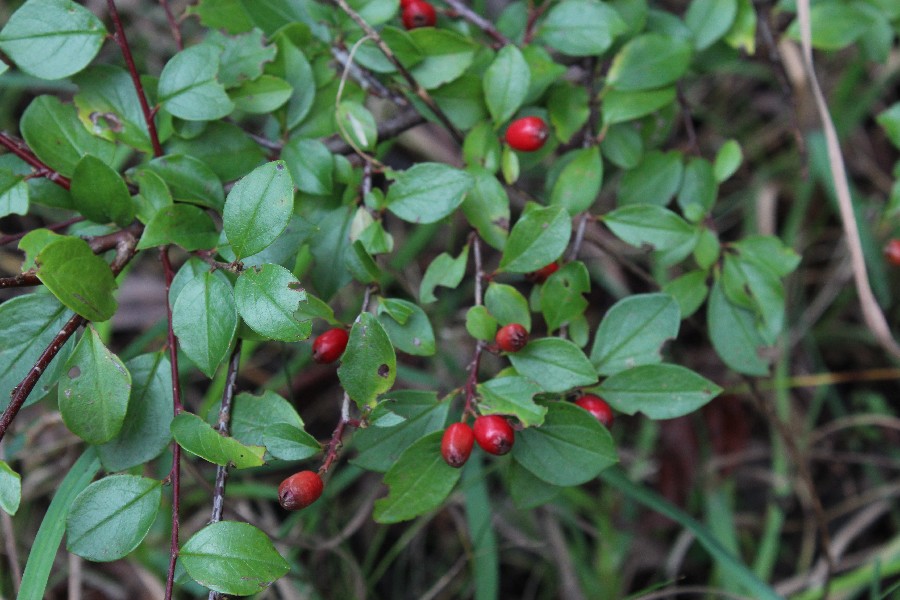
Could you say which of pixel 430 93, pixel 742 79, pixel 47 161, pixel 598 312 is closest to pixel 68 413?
pixel 47 161

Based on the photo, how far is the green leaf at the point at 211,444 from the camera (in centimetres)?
111

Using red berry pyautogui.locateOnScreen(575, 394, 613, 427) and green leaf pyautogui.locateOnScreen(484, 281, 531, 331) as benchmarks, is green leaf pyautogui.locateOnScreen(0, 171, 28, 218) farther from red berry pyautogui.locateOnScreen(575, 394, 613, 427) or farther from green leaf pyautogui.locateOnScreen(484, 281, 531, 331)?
red berry pyautogui.locateOnScreen(575, 394, 613, 427)

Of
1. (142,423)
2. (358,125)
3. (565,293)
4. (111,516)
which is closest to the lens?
(111,516)

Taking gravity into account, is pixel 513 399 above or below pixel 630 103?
below

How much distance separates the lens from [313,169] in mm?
1395

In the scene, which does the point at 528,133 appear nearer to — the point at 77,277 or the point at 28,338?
the point at 77,277

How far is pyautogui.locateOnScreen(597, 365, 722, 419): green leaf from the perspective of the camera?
1354 millimetres

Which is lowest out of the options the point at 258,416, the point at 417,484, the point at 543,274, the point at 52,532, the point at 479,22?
the point at 52,532

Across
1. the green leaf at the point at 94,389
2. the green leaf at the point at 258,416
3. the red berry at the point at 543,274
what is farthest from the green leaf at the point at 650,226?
the green leaf at the point at 94,389

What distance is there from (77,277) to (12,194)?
0.87 ft

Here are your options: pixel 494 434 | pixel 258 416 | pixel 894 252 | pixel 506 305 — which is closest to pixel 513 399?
pixel 494 434

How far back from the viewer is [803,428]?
2586 millimetres

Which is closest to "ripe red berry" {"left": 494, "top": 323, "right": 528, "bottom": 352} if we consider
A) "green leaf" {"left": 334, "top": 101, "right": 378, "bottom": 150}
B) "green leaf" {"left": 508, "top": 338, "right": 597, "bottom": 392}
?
"green leaf" {"left": 508, "top": 338, "right": 597, "bottom": 392}

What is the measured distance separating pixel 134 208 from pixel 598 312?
182 cm
